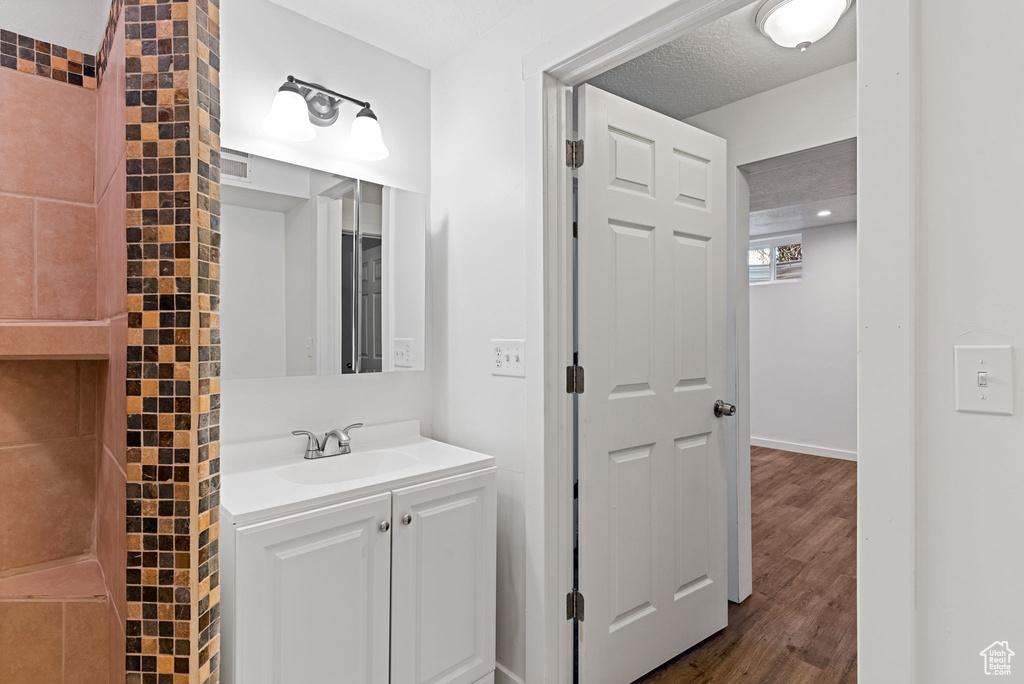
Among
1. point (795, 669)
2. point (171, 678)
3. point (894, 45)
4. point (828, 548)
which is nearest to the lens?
point (171, 678)

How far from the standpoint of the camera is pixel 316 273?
175 centimetres

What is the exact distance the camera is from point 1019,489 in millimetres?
800

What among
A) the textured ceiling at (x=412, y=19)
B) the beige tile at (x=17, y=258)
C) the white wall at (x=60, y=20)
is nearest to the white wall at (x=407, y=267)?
the textured ceiling at (x=412, y=19)

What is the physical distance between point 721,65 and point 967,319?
167 centimetres

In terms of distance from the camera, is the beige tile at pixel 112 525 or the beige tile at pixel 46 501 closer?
the beige tile at pixel 112 525

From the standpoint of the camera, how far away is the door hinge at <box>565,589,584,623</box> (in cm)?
168

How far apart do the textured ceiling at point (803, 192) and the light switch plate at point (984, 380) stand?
5.57ft

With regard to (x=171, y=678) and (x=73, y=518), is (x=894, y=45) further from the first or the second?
(x=73, y=518)

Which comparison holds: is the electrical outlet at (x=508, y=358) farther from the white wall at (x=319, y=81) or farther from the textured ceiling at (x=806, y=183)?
the textured ceiling at (x=806, y=183)

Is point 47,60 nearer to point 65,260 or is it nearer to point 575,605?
point 65,260

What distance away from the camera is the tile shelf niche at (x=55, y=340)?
807mm

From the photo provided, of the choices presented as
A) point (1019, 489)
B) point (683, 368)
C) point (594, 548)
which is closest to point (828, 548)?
point (683, 368)

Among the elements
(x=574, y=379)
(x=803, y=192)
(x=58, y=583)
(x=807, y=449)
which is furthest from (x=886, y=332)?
(x=807, y=449)

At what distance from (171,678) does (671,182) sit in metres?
2.00
